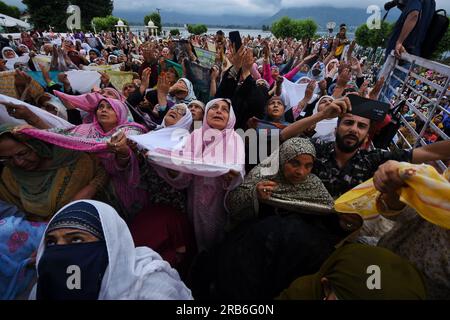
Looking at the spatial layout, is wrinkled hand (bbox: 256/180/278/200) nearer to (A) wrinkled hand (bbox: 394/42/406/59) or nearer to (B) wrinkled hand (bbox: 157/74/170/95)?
(B) wrinkled hand (bbox: 157/74/170/95)

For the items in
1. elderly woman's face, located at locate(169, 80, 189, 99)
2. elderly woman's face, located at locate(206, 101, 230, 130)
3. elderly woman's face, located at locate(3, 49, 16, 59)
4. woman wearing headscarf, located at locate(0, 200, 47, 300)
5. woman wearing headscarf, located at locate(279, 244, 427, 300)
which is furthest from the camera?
elderly woman's face, located at locate(3, 49, 16, 59)

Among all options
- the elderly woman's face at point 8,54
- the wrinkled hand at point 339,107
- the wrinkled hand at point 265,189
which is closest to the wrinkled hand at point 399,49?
the wrinkled hand at point 339,107

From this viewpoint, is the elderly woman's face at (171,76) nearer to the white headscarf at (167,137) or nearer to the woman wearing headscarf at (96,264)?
the white headscarf at (167,137)

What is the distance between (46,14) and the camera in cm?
3875

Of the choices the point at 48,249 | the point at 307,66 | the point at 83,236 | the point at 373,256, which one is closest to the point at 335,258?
the point at 373,256

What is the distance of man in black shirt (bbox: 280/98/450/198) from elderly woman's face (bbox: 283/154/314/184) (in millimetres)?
345

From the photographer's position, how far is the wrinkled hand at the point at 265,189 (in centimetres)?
187

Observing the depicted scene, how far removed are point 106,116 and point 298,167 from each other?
73.3 inches

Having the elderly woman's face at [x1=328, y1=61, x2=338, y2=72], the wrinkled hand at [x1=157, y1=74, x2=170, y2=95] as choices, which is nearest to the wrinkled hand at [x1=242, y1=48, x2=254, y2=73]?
the wrinkled hand at [x1=157, y1=74, x2=170, y2=95]

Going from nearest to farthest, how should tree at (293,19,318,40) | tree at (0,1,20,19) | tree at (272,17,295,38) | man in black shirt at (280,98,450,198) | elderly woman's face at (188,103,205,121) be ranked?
man in black shirt at (280,98,450,198) < elderly woman's face at (188,103,205,121) < tree at (0,1,20,19) < tree at (293,19,318,40) < tree at (272,17,295,38)

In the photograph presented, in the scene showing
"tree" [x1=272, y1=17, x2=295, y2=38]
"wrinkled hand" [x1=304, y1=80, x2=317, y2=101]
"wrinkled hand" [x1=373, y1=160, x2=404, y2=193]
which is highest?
"tree" [x1=272, y1=17, x2=295, y2=38]

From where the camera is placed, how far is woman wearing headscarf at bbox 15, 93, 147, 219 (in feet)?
6.26

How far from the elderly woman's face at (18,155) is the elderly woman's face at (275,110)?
2551mm
